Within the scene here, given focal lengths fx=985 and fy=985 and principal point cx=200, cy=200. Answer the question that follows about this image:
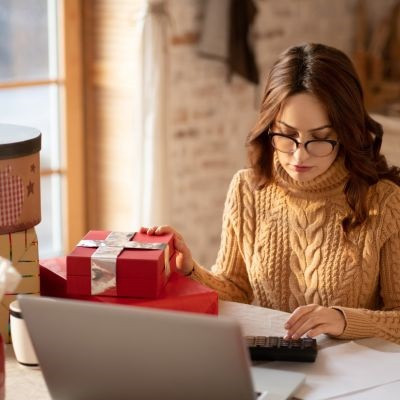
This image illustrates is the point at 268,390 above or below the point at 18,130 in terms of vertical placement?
below

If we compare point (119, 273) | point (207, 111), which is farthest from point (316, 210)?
point (207, 111)

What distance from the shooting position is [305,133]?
2186 millimetres

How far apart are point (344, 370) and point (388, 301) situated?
42 cm

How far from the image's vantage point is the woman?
2.19 metres

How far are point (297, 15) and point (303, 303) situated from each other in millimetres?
2343

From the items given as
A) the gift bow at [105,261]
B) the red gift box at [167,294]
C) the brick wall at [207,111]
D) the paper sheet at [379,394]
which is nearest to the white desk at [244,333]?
the paper sheet at [379,394]

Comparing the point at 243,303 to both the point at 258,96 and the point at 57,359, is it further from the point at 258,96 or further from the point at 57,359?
the point at 258,96

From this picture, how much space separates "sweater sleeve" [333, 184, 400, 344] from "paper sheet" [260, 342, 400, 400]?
76 millimetres

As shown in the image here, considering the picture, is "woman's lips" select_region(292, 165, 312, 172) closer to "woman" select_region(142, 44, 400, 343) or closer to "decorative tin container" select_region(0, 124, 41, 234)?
"woman" select_region(142, 44, 400, 343)

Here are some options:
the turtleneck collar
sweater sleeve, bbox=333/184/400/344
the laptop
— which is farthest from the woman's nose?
the laptop

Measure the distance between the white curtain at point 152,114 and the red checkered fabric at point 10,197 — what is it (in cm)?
190

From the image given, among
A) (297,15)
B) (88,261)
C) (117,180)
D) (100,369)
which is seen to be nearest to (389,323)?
(88,261)

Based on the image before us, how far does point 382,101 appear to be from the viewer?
4.64 m

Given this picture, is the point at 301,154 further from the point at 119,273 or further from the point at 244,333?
the point at 119,273
